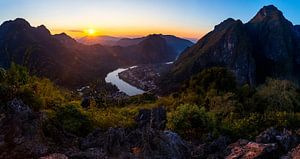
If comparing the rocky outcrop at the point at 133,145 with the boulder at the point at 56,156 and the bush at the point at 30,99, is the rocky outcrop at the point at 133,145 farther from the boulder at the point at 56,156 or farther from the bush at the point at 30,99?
the bush at the point at 30,99

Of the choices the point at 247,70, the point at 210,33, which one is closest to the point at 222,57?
the point at 247,70

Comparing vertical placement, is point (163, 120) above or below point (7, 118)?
below

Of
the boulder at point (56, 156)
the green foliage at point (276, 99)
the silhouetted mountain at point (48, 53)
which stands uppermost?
the boulder at point (56, 156)

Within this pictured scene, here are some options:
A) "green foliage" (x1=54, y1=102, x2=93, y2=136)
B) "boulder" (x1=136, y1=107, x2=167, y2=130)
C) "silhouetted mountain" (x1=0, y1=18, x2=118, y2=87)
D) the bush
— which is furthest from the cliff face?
the bush

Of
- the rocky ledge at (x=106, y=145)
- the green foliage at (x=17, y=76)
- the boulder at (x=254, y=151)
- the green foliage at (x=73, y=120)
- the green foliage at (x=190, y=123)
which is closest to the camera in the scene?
the rocky ledge at (x=106, y=145)

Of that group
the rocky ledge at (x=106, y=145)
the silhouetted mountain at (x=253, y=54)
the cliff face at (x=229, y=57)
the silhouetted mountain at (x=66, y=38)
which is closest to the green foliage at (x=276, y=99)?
the rocky ledge at (x=106, y=145)

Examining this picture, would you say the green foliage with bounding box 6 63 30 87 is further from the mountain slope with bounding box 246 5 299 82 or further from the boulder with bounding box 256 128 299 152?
the mountain slope with bounding box 246 5 299 82

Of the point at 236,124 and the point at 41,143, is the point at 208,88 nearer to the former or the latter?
the point at 236,124

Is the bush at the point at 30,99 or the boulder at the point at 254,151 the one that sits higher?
the bush at the point at 30,99
